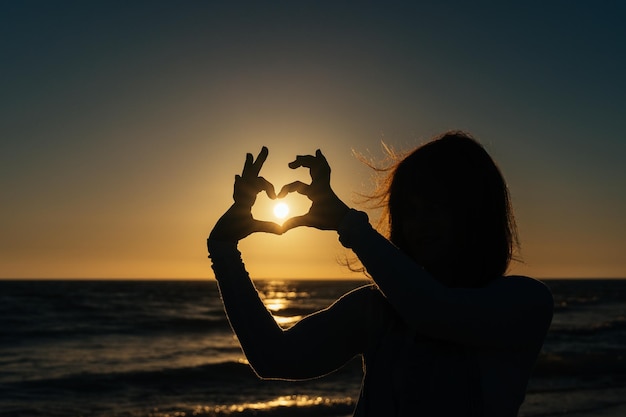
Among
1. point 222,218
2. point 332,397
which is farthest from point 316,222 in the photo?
point 332,397

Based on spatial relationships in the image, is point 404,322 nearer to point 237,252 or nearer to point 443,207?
point 443,207

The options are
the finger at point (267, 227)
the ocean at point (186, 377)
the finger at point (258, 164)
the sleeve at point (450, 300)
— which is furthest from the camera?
the ocean at point (186, 377)

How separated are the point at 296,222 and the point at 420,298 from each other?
0.98ft

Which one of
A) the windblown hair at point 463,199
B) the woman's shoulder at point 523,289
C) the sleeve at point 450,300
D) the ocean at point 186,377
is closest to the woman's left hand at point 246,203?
the sleeve at point 450,300

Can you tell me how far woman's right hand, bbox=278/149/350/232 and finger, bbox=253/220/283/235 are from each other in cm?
3

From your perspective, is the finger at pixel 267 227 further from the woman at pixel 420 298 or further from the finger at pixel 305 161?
the finger at pixel 305 161

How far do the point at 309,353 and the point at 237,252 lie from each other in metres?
0.30

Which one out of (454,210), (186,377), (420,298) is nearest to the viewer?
(420,298)

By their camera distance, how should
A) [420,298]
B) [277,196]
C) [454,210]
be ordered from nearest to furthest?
[420,298] → [277,196] → [454,210]

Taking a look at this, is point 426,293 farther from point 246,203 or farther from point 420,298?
point 246,203

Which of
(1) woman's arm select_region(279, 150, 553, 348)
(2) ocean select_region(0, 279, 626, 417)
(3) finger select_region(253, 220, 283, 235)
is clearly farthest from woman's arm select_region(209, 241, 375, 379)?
(2) ocean select_region(0, 279, 626, 417)

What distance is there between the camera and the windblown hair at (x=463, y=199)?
1.67 m

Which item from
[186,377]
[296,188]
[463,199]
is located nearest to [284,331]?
[296,188]

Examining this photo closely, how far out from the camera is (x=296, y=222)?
1515mm
